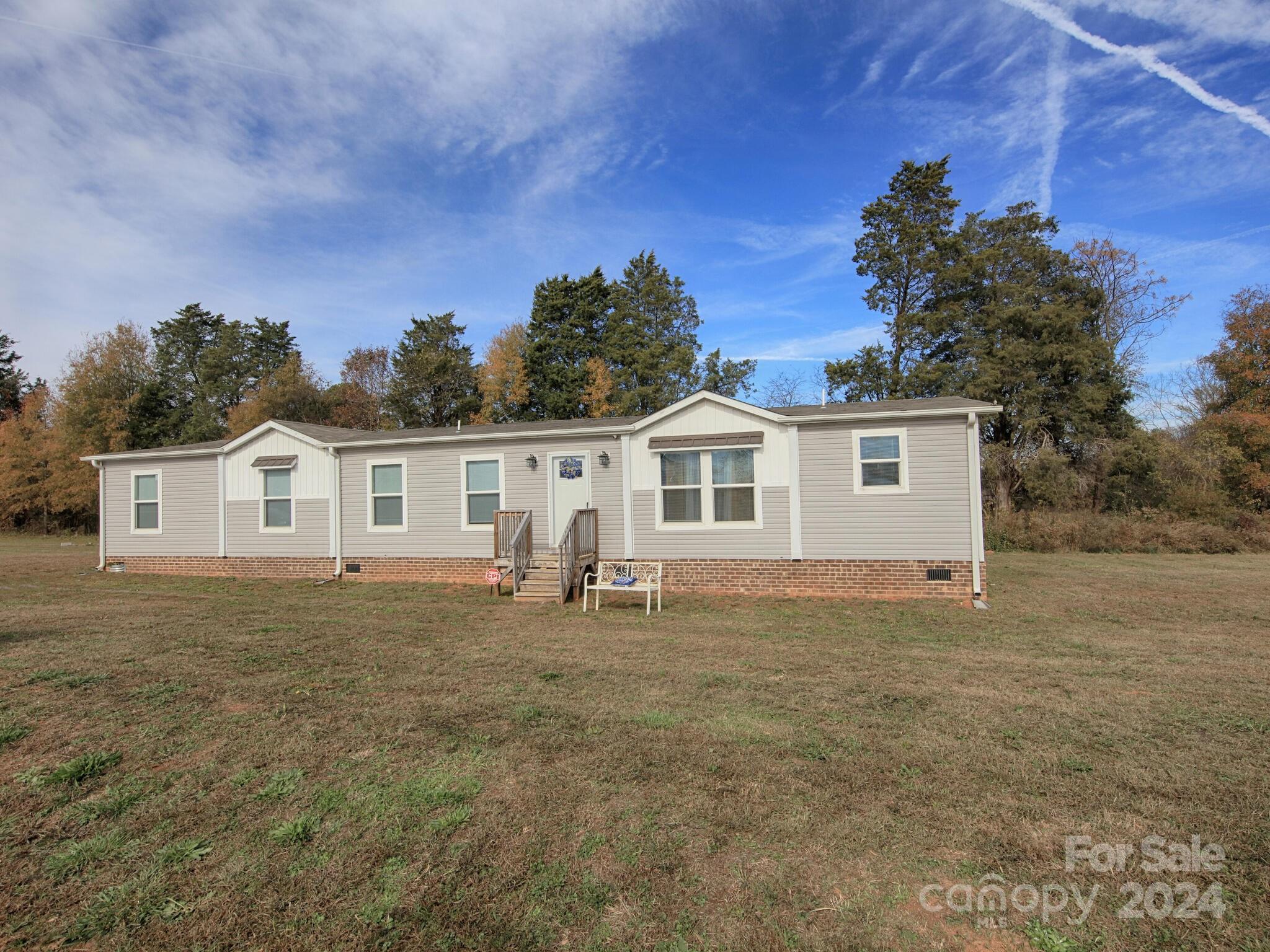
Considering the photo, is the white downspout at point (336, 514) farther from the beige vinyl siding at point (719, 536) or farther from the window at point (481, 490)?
the beige vinyl siding at point (719, 536)

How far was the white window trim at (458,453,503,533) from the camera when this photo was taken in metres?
11.9

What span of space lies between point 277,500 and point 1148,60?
54.7ft

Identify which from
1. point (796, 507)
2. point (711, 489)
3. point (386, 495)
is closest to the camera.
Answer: point (796, 507)

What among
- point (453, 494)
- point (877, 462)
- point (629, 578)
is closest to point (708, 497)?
point (629, 578)

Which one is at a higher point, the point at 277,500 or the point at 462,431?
the point at 462,431

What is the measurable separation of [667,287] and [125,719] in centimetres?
2806

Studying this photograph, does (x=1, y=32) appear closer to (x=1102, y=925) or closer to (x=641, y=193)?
(x=641, y=193)

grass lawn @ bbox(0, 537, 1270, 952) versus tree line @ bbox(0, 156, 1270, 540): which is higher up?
tree line @ bbox(0, 156, 1270, 540)

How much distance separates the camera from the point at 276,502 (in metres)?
13.2

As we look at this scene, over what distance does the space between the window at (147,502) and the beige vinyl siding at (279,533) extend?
6.68 ft

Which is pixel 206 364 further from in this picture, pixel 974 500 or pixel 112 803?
pixel 974 500

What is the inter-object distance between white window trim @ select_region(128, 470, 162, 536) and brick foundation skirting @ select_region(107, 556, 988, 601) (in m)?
2.41

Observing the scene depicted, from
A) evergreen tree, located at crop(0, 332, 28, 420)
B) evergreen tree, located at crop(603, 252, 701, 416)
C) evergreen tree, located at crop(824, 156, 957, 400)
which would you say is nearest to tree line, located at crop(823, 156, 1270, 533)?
evergreen tree, located at crop(824, 156, 957, 400)

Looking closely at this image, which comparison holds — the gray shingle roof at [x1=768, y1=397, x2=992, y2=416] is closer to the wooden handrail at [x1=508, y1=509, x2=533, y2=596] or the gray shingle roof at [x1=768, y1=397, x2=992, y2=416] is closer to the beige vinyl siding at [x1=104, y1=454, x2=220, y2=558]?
the wooden handrail at [x1=508, y1=509, x2=533, y2=596]
